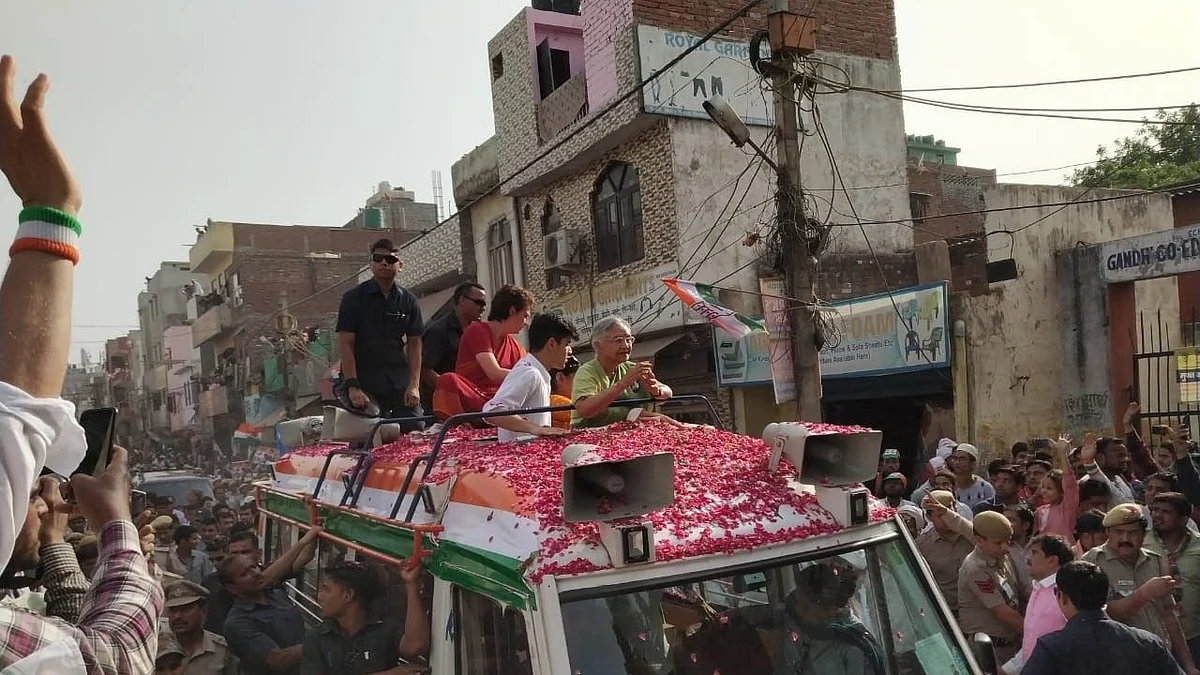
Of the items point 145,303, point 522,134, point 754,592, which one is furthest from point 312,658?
point 145,303

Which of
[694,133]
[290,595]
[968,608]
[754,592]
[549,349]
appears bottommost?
[968,608]

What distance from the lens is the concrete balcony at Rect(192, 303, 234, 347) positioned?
40031 mm

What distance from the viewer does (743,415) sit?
1542 centimetres

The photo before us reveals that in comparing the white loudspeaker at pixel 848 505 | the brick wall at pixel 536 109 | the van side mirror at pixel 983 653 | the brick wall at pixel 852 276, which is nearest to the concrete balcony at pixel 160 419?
the brick wall at pixel 536 109

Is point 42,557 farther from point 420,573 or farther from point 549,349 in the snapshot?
point 549,349

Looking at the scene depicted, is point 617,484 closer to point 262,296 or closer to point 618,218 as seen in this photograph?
point 618,218

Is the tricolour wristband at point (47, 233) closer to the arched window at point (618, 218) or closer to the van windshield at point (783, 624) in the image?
the van windshield at point (783, 624)

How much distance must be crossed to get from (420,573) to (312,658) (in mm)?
984

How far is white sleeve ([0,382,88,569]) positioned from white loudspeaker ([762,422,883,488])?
252 cm

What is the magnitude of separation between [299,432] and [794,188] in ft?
18.3

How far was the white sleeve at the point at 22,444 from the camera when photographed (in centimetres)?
131

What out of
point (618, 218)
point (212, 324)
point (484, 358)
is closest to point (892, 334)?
point (618, 218)

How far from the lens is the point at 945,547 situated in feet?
20.2

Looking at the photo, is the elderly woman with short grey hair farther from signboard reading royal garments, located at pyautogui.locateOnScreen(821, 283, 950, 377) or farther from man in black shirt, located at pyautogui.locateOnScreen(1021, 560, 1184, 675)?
signboard reading royal garments, located at pyautogui.locateOnScreen(821, 283, 950, 377)
